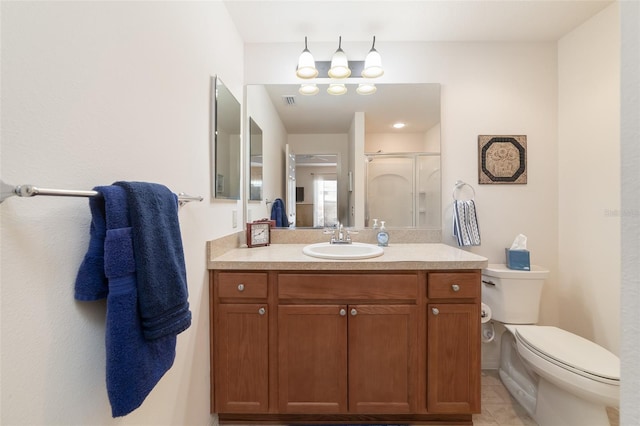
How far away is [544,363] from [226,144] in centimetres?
208

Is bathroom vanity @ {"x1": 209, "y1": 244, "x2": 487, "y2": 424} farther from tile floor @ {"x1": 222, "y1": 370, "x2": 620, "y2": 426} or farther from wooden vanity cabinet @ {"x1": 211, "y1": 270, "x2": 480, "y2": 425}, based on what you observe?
tile floor @ {"x1": 222, "y1": 370, "x2": 620, "y2": 426}

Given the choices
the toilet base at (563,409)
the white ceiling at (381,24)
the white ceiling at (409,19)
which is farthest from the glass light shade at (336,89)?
the toilet base at (563,409)

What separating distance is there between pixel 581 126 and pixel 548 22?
723mm

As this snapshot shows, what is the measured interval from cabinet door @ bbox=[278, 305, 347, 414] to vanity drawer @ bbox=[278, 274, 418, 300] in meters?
0.08

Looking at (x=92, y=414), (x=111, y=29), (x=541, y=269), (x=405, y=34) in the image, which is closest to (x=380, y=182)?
(x=405, y=34)

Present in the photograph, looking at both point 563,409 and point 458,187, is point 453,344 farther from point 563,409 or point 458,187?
point 458,187

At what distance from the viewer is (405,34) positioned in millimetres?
1857

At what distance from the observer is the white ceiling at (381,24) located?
5.26 ft

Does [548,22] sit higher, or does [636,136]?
[548,22]

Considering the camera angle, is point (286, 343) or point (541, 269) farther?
point (541, 269)

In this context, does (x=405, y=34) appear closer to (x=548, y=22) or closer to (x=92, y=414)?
(x=548, y=22)

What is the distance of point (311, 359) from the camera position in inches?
54.3

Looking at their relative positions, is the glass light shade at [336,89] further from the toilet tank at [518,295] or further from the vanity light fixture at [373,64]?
the toilet tank at [518,295]

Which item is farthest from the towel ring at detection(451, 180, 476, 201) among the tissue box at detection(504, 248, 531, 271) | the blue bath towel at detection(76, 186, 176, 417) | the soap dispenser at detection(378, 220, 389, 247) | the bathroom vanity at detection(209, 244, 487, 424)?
the blue bath towel at detection(76, 186, 176, 417)
